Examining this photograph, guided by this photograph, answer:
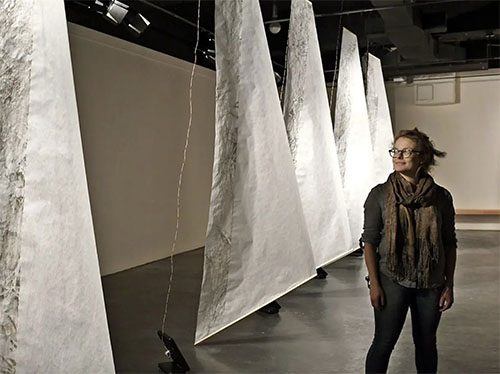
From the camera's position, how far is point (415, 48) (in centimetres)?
631

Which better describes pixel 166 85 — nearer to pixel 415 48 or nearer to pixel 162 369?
pixel 415 48

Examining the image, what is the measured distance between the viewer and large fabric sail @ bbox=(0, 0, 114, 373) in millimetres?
1483

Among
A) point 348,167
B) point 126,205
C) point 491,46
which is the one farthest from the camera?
point 491,46

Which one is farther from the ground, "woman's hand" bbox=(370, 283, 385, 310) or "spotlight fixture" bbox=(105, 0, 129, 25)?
"spotlight fixture" bbox=(105, 0, 129, 25)

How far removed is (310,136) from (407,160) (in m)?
1.72

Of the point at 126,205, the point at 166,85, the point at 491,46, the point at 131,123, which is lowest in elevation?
the point at 126,205

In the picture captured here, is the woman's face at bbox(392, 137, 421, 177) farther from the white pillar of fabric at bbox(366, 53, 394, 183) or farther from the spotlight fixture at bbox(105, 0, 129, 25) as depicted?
the white pillar of fabric at bbox(366, 53, 394, 183)

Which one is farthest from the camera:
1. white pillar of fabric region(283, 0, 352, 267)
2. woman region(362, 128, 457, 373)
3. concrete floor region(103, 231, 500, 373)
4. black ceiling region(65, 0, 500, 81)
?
black ceiling region(65, 0, 500, 81)

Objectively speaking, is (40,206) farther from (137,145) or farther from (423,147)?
(137,145)

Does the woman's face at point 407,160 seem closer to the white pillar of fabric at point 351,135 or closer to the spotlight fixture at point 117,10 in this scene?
the white pillar of fabric at point 351,135

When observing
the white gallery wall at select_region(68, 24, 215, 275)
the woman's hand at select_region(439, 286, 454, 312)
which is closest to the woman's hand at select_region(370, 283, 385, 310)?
the woman's hand at select_region(439, 286, 454, 312)

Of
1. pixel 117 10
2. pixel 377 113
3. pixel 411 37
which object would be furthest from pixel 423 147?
pixel 411 37

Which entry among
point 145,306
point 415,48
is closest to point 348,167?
point 145,306

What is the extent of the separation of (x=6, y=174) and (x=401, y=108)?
318 inches
